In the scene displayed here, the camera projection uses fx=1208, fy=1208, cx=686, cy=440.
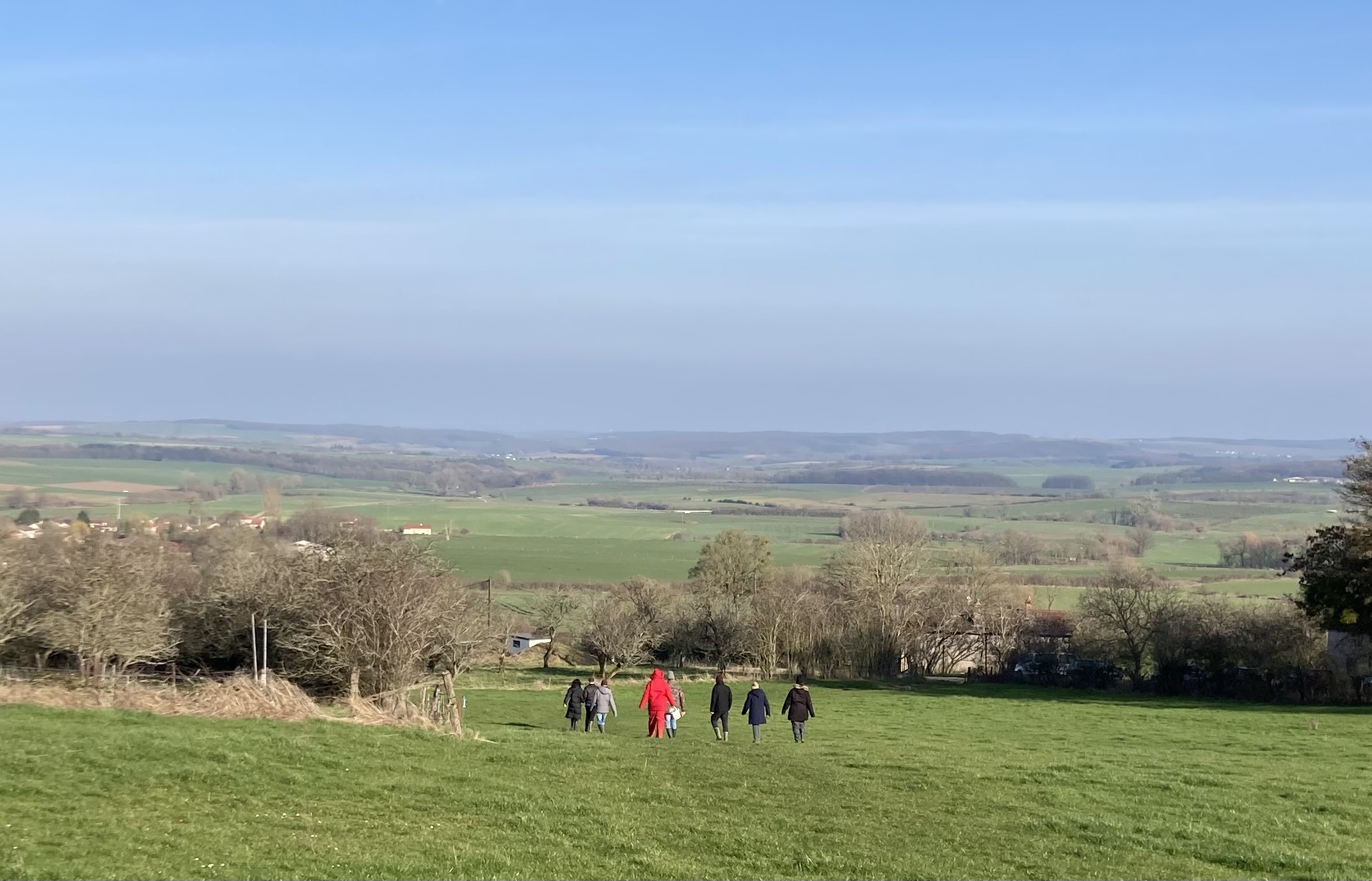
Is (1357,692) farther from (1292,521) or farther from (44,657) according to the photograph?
(1292,521)

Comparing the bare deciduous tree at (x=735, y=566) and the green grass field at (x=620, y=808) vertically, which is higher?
the green grass field at (x=620, y=808)

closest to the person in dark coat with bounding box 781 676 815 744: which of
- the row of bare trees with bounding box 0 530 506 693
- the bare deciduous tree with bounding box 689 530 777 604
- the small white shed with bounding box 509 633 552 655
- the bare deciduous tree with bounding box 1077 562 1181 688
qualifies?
the row of bare trees with bounding box 0 530 506 693

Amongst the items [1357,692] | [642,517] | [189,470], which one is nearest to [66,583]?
[1357,692]

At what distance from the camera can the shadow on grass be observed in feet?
120

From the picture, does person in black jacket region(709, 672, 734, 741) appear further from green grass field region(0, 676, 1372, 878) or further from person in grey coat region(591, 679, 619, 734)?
person in grey coat region(591, 679, 619, 734)

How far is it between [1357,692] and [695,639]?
29.4 meters

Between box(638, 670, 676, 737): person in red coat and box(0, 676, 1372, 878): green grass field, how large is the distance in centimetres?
110

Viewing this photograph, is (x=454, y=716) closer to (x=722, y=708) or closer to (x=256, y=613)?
(x=722, y=708)

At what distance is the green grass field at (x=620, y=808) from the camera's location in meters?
11.3

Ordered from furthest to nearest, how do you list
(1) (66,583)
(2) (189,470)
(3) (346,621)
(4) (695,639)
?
1. (2) (189,470)
2. (4) (695,639)
3. (1) (66,583)
4. (3) (346,621)

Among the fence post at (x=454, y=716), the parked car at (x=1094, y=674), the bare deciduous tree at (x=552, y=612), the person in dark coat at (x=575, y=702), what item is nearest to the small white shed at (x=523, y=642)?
the bare deciduous tree at (x=552, y=612)

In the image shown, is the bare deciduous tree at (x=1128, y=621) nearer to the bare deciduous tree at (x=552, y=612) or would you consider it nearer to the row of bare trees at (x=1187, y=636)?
the row of bare trees at (x=1187, y=636)

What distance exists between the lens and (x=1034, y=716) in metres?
33.3

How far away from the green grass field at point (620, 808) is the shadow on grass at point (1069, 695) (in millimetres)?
15829
